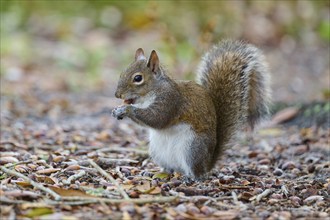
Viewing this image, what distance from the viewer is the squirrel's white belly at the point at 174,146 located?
3334mm

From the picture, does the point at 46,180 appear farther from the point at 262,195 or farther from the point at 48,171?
the point at 262,195

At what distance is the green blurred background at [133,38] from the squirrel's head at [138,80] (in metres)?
2.91

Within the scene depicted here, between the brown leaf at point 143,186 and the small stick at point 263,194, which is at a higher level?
the brown leaf at point 143,186

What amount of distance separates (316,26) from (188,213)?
6895 millimetres

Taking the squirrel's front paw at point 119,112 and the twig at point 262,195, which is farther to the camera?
the squirrel's front paw at point 119,112

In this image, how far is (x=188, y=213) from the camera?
2627mm

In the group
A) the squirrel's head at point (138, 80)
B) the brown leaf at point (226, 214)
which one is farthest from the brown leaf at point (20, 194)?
the squirrel's head at point (138, 80)

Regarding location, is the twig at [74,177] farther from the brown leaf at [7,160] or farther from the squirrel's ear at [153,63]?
the squirrel's ear at [153,63]

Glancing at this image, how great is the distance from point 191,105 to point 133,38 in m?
5.94

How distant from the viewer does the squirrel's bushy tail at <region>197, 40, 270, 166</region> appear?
3.61m

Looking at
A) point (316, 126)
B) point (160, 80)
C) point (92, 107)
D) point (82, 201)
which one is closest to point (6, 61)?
point (92, 107)

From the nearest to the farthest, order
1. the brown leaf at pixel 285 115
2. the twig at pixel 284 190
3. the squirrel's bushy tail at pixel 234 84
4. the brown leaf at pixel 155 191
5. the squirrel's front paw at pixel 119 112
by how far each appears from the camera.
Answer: the brown leaf at pixel 155 191 < the twig at pixel 284 190 < the squirrel's front paw at pixel 119 112 < the squirrel's bushy tail at pixel 234 84 < the brown leaf at pixel 285 115

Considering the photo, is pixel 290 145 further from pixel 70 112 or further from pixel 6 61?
pixel 6 61

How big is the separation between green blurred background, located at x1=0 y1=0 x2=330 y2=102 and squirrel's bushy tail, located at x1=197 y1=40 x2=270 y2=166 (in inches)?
103
